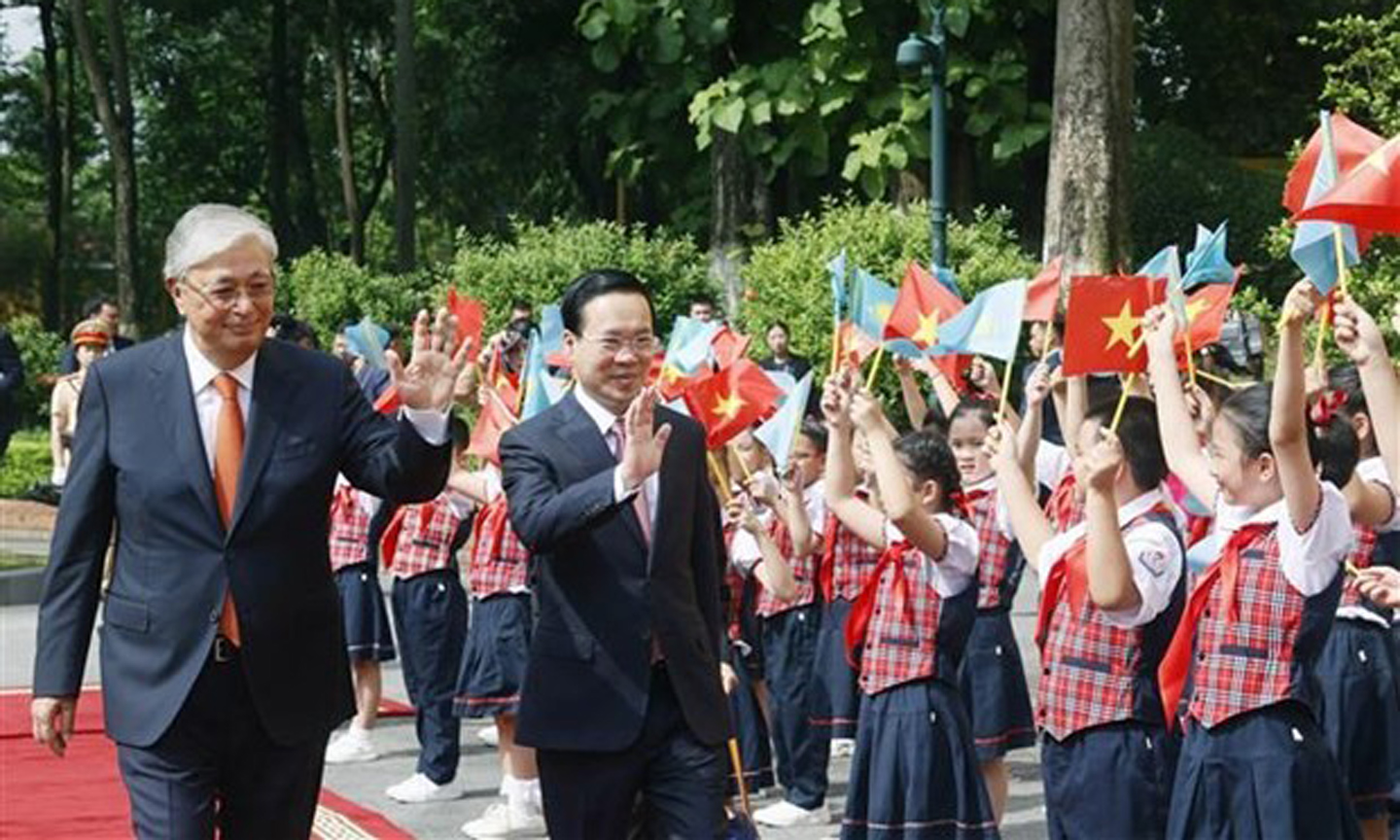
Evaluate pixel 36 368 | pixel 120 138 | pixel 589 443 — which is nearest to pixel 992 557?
pixel 589 443

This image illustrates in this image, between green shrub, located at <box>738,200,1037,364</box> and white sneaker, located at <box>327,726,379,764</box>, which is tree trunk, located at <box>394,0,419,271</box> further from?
white sneaker, located at <box>327,726,379,764</box>

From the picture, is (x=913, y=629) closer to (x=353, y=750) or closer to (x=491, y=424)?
(x=491, y=424)

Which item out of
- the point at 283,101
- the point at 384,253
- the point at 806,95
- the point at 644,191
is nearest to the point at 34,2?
the point at 283,101

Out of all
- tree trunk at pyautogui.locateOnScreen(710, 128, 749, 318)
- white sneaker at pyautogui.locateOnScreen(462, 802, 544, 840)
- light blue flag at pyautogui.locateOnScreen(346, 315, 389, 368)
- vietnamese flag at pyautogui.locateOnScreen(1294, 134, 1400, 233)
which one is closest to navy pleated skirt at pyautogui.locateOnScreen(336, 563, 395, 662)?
light blue flag at pyautogui.locateOnScreen(346, 315, 389, 368)

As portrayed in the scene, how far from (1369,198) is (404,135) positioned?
25857 millimetres

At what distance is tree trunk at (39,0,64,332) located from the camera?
46.2 metres

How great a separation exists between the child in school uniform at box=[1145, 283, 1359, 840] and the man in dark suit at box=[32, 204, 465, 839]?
6.33ft

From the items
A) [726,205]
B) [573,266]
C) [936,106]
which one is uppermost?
[936,106]

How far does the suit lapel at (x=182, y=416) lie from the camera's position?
18.5 ft

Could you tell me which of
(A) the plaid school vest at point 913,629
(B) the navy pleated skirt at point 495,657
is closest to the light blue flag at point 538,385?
(B) the navy pleated skirt at point 495,657

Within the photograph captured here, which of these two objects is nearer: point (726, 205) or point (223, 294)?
point (223, 294)

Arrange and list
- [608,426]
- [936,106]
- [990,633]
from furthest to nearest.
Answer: [936,106] < [990,633] < [608,426]

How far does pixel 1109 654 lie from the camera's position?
669 cm

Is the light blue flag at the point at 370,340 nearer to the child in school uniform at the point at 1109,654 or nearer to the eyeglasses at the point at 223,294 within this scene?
the child in school uniform at the point at 1109,654
